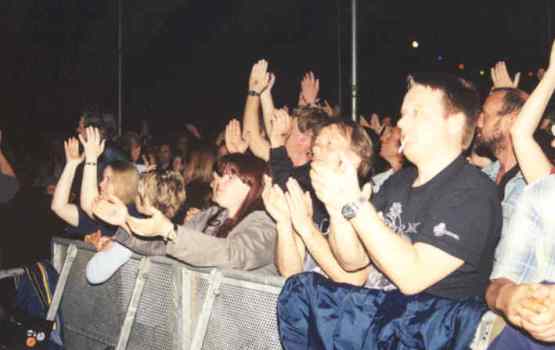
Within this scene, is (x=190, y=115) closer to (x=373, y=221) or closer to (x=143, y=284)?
(x=143, y=284)

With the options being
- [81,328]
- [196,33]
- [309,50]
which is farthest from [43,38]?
[81,328]

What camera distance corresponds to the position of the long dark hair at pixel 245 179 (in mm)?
3512

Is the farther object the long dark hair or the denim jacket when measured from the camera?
the long dark hair

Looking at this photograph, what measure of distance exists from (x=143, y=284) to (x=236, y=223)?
69 centimetres

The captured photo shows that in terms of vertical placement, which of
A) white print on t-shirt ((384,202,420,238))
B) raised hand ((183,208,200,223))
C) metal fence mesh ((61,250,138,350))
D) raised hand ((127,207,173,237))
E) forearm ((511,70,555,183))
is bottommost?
metal fence mesh ((61,250,138,350))

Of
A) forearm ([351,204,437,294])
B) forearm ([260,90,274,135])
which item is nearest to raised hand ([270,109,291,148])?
forearm ([260,90,274,135])

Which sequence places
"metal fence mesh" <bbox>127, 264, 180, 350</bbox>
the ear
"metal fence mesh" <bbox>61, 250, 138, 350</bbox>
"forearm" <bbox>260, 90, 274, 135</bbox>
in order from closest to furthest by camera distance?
1. the ear
2. "metal fence mesh" <bbox>127, 264, 180, 350</bbox>
3. "metal fence mesh" <bbox>61, 250, 138, 350</bbox>
4. "forearm" <bbox>260, 90, 274, 135</bbox>

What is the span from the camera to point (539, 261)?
81.8 inches

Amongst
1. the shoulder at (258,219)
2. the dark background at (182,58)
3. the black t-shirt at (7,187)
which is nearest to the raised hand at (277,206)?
the shoulder at (258,219)

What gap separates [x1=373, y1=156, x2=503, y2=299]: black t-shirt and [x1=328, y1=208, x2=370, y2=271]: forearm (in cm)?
19

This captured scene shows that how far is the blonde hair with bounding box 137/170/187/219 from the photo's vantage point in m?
4.07

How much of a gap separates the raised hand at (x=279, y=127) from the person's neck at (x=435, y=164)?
1.42 metres

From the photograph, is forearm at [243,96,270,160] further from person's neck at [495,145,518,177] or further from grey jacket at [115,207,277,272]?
person's neck at [495,145,518,177]

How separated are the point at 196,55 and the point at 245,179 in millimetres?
11012
